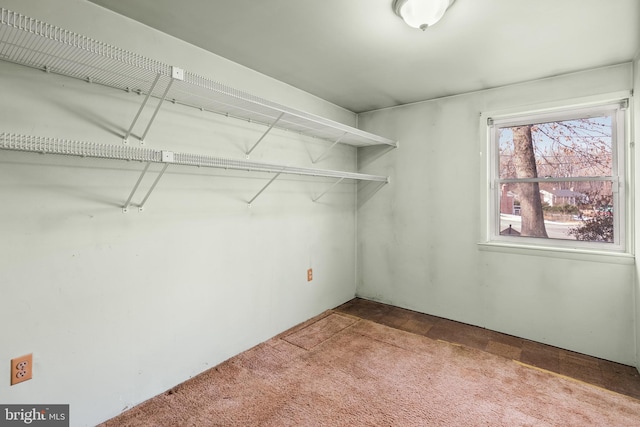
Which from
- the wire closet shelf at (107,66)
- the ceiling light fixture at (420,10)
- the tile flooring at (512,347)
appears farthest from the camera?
the tile flooring at (512,347)

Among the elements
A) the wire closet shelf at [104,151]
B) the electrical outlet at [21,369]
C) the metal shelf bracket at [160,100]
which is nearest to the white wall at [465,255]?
the wire closet shelf at [104,151]

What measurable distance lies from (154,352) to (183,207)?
0.91 m

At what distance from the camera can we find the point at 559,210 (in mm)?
2613

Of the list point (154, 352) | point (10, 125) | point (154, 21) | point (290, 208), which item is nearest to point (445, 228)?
point (290, 208)

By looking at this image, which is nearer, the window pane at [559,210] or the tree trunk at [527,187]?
the window pane at [559,210]

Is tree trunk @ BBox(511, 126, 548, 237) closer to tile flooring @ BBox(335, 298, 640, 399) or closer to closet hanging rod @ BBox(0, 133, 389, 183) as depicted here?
tile flooring @ BBox(335, 298, 640, 399)

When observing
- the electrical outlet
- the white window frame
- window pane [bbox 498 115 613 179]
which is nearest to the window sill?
the white window frame

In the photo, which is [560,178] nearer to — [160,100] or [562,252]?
[562,252]

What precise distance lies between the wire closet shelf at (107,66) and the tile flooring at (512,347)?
2087mm

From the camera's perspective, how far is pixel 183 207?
78.7 inches

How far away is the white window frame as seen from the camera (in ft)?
7.52

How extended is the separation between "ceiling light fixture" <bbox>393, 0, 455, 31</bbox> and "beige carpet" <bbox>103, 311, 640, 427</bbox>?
214cm

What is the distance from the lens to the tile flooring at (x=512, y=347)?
2.09 metres

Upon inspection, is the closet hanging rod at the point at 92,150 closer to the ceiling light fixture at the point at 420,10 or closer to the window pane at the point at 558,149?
the ceiling light fixture at the point at 420,10
